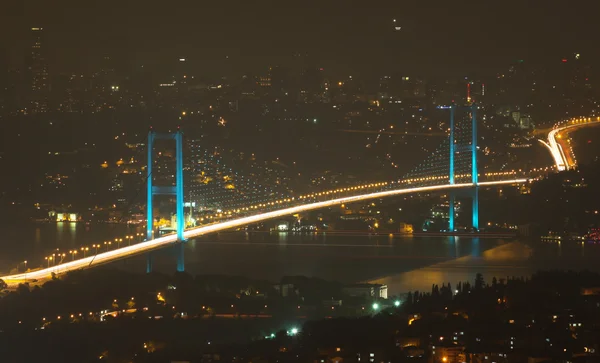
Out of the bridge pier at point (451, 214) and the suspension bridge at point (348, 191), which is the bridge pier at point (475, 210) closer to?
the suspension bridge at point (348, 191)

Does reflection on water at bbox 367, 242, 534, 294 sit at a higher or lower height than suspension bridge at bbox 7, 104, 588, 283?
lower

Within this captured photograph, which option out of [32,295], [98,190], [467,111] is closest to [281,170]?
[98,190]

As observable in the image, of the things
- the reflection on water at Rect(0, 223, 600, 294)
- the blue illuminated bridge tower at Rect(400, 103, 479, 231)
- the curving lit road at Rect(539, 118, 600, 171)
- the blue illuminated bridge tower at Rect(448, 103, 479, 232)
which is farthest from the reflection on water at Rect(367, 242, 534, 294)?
the curving lit road at Rect(539, 118, 600, 171)

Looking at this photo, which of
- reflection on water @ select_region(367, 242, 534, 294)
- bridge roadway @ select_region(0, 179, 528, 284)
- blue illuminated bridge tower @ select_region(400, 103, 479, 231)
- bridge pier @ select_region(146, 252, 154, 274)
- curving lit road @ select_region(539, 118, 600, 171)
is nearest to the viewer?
bridge roadway @ select_region(0, 179, 528, 284)

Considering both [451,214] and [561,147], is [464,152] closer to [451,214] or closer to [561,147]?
[561,147]

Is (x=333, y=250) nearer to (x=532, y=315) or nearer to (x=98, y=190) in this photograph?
(x=98, y=190)

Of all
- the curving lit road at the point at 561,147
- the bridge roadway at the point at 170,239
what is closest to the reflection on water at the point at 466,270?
the bridge roadway at the point at 170,239

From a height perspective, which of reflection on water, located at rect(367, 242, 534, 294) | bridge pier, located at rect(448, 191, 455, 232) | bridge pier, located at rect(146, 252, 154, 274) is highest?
bridge pier, located at rect(448, 191, 455, 232)

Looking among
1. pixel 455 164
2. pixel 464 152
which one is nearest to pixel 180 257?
pixel 455 164

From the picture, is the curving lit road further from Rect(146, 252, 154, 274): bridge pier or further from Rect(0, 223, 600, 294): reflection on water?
Rect(146, 252, 154, 274): bridge pier
